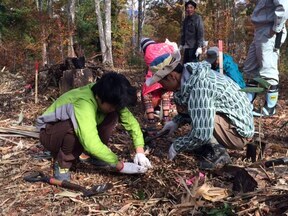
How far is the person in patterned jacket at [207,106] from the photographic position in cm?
271

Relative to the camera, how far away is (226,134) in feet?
9.81

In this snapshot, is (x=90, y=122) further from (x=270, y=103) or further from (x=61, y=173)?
(x=270, y=103)

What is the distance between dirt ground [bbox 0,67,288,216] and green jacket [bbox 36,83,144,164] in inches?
12.6

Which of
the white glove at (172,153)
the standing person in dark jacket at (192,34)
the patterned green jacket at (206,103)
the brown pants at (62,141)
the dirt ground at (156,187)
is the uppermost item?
the standing person in dark jacket at (192,34)

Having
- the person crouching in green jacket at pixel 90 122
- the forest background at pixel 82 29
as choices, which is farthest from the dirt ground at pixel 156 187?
the forest background at pixel 82 29

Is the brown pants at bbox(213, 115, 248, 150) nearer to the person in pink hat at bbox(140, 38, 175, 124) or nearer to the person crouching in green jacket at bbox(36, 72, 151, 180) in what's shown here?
the person crouching in green jacket at bbox(36, 72, 151, 180)

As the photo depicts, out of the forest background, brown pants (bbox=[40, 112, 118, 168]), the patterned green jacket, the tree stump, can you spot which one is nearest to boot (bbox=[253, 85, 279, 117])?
the patterned green jacket

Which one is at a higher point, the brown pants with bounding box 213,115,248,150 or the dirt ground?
the brown pants with bounding box 213,115,248,150

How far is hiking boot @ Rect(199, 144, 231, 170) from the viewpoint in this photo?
292cm

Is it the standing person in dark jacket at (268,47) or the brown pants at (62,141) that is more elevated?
the standing person in dark jacket at (268,47)

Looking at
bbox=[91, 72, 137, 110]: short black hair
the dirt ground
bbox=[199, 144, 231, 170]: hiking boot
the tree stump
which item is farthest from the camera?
the tree stump

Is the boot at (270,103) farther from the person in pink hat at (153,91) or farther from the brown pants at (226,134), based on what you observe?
the brown pants at (226,134)

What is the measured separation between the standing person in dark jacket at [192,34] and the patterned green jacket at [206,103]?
383 centimetres

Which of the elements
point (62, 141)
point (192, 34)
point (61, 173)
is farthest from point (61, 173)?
point (192, 34)
